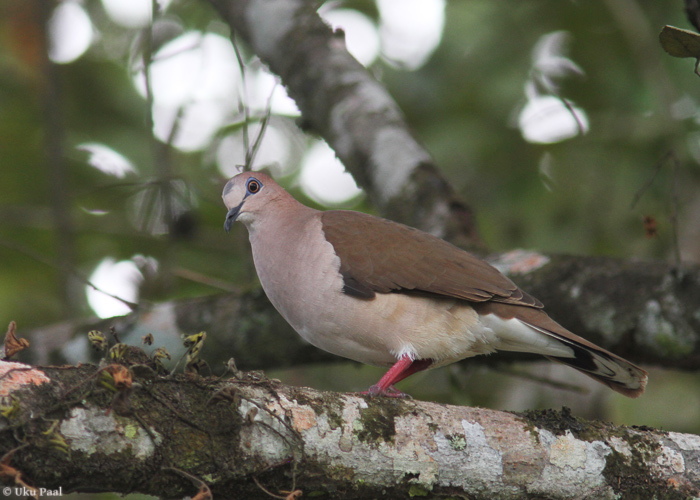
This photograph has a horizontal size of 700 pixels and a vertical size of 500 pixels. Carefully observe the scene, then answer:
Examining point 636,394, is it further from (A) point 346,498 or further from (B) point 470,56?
(B) point 470,56

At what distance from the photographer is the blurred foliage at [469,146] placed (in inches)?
214

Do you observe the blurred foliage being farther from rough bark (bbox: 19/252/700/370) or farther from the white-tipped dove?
the white-tipped dove

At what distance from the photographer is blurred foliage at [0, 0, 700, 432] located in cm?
544

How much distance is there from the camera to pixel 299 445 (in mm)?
2207

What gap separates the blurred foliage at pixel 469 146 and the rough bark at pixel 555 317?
87 centimetres

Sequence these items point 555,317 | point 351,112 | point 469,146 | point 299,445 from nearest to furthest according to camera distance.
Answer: point 299,445, point 555,317, point 351,112, point 469,146

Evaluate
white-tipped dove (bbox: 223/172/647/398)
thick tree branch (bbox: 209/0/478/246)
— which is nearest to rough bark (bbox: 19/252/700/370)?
white-tipped dove (bbox: 223/172/647/398)

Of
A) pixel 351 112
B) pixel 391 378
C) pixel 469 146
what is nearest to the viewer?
pixel 391 378

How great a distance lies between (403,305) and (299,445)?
1.21 m

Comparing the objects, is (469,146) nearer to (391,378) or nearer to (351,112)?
(351,112)

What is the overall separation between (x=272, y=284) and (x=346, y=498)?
1368 mm

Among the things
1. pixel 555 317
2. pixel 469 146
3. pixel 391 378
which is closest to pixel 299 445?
pixel 391 378

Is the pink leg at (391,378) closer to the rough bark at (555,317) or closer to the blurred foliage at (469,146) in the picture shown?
the rough bark at (555,317)

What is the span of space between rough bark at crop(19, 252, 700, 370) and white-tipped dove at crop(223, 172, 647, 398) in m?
0.32
